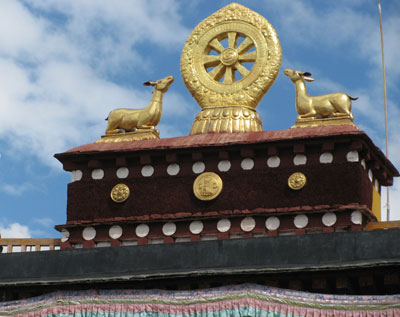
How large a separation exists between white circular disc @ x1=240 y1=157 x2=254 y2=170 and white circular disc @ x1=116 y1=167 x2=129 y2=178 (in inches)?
141

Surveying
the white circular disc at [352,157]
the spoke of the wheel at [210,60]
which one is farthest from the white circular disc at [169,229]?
the spoke of the wheel at [210,60]

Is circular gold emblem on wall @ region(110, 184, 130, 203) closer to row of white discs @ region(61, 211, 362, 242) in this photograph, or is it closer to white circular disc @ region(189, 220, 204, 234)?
row of white discs @ region(61, 211, 362, 242)

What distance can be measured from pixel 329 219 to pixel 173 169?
16.5 feet

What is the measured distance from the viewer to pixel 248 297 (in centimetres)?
2636

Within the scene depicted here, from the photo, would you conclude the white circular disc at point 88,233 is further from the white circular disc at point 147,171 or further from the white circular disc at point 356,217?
the white circular disc at point 356,217

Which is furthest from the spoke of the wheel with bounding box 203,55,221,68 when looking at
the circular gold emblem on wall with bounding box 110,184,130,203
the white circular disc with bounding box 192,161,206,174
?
the circular gold emblem on wall with bounding box 110,184,130,203

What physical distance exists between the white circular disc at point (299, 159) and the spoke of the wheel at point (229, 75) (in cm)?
409

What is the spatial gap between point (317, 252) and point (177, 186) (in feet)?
24.2

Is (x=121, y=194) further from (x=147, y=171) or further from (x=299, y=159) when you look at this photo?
(x=299, y=159)

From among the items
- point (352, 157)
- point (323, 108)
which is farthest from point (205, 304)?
point (323, 108)

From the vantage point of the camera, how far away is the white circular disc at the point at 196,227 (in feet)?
106

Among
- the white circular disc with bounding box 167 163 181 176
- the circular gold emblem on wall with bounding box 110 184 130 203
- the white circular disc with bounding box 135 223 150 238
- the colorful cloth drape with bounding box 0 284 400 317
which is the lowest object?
the colorful cloth drape with bounding box 0 284 400 317

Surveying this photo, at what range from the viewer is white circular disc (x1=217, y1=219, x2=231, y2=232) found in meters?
32.0

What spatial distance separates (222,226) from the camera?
105 feet
